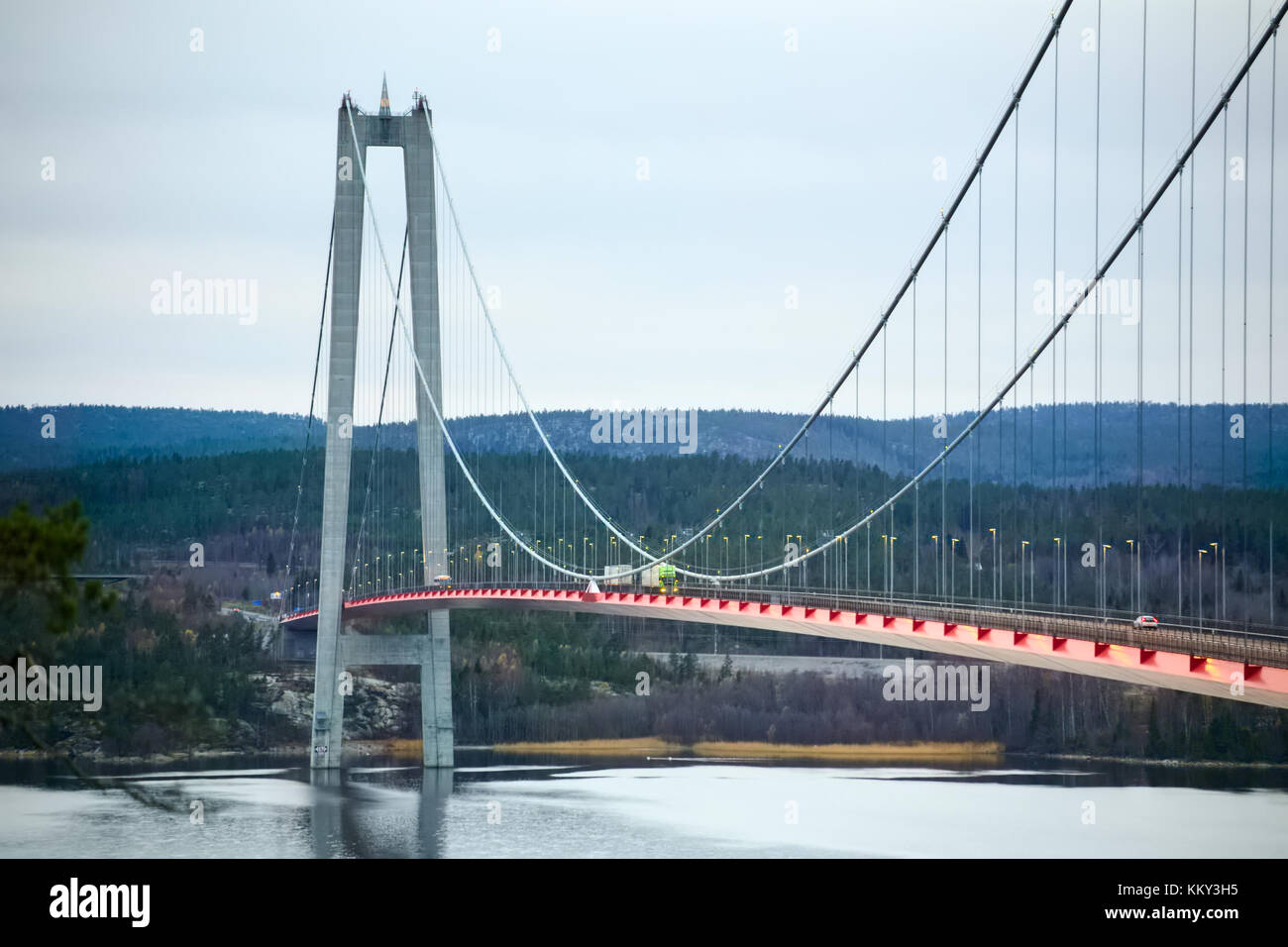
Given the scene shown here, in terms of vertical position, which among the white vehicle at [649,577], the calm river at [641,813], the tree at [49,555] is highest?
the tree at [49,555]

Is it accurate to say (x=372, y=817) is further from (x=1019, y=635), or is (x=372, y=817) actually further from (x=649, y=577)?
(x=1019, y=635)

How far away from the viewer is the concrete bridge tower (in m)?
52.4

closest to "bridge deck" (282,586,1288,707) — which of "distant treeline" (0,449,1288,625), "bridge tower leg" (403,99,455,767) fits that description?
"bridge tower leg" (403,99,455,767)

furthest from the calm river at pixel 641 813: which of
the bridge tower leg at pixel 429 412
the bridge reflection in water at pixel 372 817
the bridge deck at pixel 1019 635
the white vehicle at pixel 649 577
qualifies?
the white vehicle at pixel 649 577

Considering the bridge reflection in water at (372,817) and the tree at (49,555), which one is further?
the bridge reflection in water at (372,817)

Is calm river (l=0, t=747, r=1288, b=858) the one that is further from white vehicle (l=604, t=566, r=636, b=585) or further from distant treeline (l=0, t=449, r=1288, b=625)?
distant treeline (l=0, t=449, r=1288, b=625)

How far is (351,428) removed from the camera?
52312 millimetres

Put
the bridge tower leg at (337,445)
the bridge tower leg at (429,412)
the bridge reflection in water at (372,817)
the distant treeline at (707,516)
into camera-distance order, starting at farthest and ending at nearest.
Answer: the distant treeline at (707,516) < the bridge tower leg at (429,412) < the bridge tower leg at (337,445) < the bridge reflection in water at (372,817)

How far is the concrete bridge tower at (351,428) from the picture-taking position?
52375mm

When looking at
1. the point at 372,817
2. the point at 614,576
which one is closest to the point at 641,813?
the point at 372,817

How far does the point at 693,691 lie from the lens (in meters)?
80.7

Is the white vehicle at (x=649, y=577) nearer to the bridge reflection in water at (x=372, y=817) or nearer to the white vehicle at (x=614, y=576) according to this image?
the white vehicle at (x=614, y=576)

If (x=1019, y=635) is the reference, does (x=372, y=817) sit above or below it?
below
